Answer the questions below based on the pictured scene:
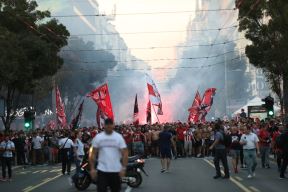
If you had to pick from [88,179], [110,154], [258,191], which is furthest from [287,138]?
[110,154]

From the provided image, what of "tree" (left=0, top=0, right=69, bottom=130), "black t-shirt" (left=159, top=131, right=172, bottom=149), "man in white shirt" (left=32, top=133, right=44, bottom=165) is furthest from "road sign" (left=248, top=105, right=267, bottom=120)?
"black t-shirt" (left=159, top=131, right=172, bottom=149)

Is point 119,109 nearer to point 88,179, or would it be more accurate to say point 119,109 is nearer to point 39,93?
point 39,93

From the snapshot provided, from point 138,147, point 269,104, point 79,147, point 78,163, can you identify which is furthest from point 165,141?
point 269,104

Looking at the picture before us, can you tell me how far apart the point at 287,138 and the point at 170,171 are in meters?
4.95

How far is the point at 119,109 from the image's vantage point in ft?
435

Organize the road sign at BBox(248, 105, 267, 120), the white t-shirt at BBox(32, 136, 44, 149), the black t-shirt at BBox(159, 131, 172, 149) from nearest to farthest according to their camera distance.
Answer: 1. the black t-shirt at BBox(159, 131, 172, 149)
2. the white t-shirt at BBox(32, 136, 44, 149)
3. the road sign at BBox(248, 105, 267, 120)

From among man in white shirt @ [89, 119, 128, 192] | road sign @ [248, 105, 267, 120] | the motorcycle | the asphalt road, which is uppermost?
road sign @ [248, 105, 267, 120]

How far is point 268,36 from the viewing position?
36.8m

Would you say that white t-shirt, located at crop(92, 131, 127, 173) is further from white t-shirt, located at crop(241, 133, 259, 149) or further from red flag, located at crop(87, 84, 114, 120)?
red flag, located at crop(87, 84, 114, 120)

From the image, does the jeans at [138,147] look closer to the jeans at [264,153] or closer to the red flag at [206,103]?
the jeans at [264,153]

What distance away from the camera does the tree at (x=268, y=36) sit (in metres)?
33.1

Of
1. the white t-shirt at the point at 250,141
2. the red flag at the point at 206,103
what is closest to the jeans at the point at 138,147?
the white t-shirt at the point at 250,141

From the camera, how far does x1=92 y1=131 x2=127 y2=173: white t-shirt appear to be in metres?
10.0

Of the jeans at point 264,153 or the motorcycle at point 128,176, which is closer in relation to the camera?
→ the motorcycle at point 128,176
